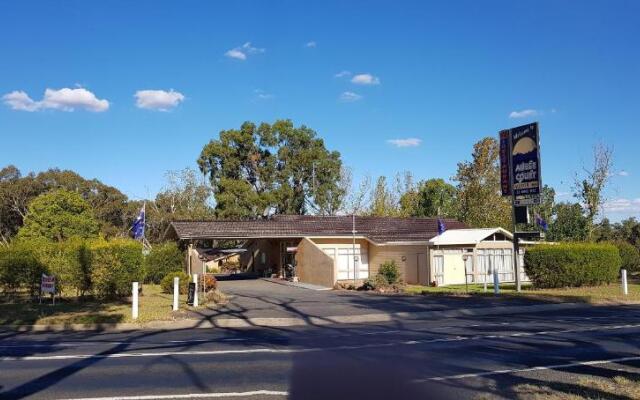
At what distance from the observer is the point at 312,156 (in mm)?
61781

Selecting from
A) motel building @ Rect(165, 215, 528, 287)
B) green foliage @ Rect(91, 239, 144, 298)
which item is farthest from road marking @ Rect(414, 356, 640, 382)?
motel building @ Rect(165, 215, 528, 287)

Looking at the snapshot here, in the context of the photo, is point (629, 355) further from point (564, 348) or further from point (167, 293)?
point (167, 293)

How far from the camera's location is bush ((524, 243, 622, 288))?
89.4 ft

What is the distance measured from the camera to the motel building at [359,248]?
35219 millimetres

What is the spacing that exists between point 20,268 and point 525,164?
21351 mm

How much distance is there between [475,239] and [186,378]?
94.9 ft

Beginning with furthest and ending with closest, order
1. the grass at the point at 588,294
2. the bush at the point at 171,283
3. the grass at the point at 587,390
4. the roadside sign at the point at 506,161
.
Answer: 1. the roadside sign at the point at 506,161
2. the bush at the point at 171,283
3. the grass at the point at 588,294
4. the grass at the point at 587,390

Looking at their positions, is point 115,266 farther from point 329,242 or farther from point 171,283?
point 329,242

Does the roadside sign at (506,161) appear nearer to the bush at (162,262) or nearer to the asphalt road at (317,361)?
the asphalt road at (317,361)

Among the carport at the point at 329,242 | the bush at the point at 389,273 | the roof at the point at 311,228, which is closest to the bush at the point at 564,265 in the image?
the bush at the point at 389,273

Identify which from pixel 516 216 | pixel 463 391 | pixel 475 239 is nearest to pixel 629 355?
pixel 463 391

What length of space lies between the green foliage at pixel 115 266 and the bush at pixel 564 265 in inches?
686

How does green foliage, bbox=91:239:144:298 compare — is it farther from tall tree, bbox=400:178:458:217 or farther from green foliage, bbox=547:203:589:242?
tall tree, bbox=400:178:458:217

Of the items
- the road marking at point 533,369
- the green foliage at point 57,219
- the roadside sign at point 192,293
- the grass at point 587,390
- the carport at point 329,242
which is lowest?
the road marking at point 533,369
